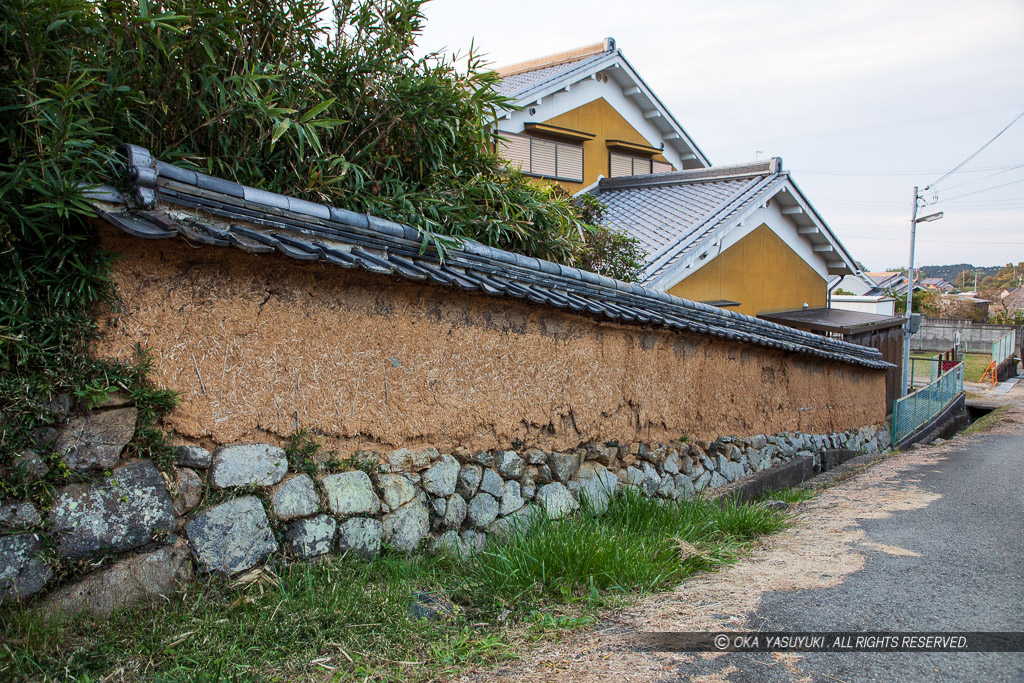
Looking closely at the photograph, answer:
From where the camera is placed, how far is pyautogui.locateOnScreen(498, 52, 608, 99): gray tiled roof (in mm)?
15125

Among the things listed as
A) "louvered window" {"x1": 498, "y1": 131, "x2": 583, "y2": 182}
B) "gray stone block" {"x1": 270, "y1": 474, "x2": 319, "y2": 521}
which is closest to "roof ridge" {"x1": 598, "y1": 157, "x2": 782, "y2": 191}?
"louvered window" {"x1": 498, "y1": 131, "x2": 583, "y2": 182}

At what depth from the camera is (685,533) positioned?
18.0 feet

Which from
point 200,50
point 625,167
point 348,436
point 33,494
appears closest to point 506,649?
point 348,436

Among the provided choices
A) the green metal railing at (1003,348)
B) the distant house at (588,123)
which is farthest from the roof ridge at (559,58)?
the green metal railing at (1003,348)

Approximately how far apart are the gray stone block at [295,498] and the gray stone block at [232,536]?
0.10 m

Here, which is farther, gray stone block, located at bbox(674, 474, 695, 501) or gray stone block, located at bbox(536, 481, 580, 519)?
gray stone block, located at bbox(674, 474, 695, 501)

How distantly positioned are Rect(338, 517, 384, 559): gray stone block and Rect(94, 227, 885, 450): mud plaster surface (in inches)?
19.5

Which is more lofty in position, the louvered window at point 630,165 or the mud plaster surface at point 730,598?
the louvered window at point 630,165

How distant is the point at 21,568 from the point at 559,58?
1768cm

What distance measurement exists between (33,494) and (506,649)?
2372 mm

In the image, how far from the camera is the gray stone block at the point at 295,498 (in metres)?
4.09

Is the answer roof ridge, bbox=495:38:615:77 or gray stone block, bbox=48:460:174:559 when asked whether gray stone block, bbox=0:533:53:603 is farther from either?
roof ridge, bbox=495:38:615:77

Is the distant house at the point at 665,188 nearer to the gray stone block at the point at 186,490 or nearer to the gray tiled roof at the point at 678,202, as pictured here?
the gray tiled roof at the point at 678,202

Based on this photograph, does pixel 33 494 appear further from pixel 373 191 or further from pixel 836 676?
pixel 836 676
